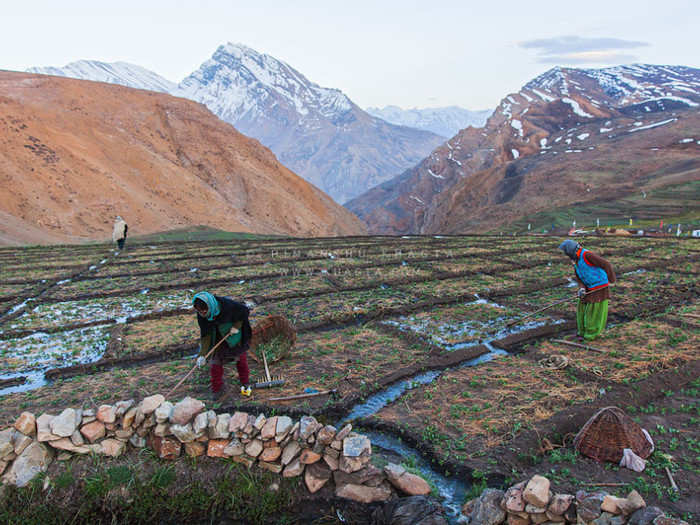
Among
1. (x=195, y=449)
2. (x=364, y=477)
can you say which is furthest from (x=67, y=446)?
(x=364, y=477)

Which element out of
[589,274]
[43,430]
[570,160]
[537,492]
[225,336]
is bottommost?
[43,430]

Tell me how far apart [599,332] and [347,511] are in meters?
6.34

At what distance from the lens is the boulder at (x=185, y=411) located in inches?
196

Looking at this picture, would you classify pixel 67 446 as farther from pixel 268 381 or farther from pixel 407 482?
pixel 407 482

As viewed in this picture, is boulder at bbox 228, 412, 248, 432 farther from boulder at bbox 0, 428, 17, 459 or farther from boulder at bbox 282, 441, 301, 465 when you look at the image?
boulder at bbox 0, 428, 17, 459

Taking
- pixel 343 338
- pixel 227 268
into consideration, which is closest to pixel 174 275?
pixel 227 268

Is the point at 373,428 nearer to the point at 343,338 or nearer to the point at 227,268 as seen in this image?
the point at 343,338

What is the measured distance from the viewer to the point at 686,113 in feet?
245

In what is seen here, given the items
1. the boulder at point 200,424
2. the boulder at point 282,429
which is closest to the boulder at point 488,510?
the boulder at point 282,429

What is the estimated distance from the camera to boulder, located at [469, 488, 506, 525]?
3.80m

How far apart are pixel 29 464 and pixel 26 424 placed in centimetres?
42

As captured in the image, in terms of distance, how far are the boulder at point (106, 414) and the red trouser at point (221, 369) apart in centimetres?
152

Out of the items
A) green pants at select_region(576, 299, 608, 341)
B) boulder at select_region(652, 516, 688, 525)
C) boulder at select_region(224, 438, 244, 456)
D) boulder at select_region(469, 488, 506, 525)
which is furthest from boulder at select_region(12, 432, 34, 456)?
green pants at select_region(576, 299, 608, 341)

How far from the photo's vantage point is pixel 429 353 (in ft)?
26.9
